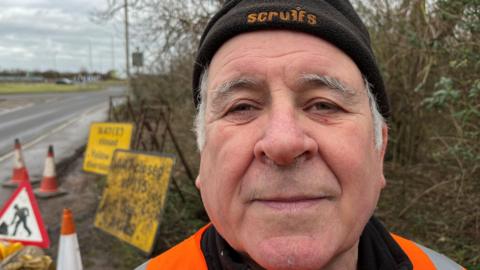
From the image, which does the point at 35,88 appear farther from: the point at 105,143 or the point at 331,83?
the point at 331,83

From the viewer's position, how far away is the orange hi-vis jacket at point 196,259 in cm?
141

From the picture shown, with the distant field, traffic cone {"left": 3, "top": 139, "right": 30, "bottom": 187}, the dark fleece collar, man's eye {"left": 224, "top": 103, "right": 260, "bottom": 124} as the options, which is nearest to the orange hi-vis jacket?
the dark fleece collar

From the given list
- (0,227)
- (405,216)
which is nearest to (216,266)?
(0,227)

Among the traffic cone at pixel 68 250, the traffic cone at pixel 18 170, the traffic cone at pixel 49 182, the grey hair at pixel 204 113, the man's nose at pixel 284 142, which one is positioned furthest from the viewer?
the traffic cone at pixel 18 170

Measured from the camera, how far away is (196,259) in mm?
1407

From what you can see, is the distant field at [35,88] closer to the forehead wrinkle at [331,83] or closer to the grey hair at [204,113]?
the grey hair at [204,113]

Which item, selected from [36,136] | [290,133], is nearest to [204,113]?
[290,133]

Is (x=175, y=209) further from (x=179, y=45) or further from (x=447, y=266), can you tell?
(x=447, y=266)

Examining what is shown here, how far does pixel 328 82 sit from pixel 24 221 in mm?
3371

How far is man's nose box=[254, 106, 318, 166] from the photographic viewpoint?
1057 millimetres

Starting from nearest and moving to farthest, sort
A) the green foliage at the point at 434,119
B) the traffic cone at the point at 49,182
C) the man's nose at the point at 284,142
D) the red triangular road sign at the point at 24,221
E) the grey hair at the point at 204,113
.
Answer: the man's nose at the point at 284,142 < the grey hair at the point at 204,113 < the green foliage at the point at 434,119 < the red triangular road sign at the point at 24,221 < the traffic cone at the point at 49,182

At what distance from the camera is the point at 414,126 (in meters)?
6.62

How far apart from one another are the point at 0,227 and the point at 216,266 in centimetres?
311

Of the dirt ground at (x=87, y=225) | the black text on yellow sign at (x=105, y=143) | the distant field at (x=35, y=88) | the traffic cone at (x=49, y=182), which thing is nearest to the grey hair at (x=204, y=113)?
the dirt ground at (x=87, y=225)
